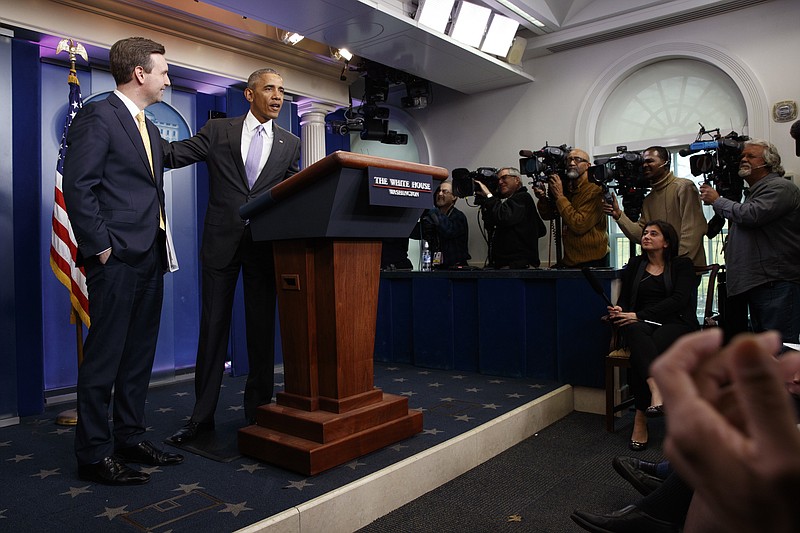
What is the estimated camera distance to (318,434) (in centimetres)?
203

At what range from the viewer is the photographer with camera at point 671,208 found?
11.7ft

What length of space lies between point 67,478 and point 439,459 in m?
1.34

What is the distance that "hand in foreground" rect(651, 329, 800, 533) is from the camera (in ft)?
1.17

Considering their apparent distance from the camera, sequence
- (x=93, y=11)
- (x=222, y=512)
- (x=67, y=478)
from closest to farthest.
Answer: (x=222, y=512)
(x=67, y=478)
(x=93, y=11)

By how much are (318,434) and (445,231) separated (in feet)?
10.00

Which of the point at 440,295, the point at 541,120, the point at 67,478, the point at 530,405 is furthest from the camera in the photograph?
the point at 541,120

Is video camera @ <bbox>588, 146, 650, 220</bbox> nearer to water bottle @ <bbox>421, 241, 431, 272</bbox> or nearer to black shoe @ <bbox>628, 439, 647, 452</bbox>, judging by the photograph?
black shoe @ <bbox>628, 439, 647, 452</bbox>

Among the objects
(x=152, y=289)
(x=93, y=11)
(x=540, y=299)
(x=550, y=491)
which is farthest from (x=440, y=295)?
(x=93, y=11)

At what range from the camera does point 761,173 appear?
11.2 feet

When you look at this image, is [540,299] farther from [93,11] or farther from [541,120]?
[93,11]

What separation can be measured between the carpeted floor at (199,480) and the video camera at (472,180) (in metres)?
1.95

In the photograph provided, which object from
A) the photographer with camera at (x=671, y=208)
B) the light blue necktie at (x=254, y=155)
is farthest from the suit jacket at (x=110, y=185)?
the photographer with camera at (x=671, y=208)

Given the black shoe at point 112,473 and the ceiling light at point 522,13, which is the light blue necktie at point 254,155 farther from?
the ceiling light at point 522,13

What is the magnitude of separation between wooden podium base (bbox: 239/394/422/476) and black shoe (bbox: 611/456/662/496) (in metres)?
0.82
